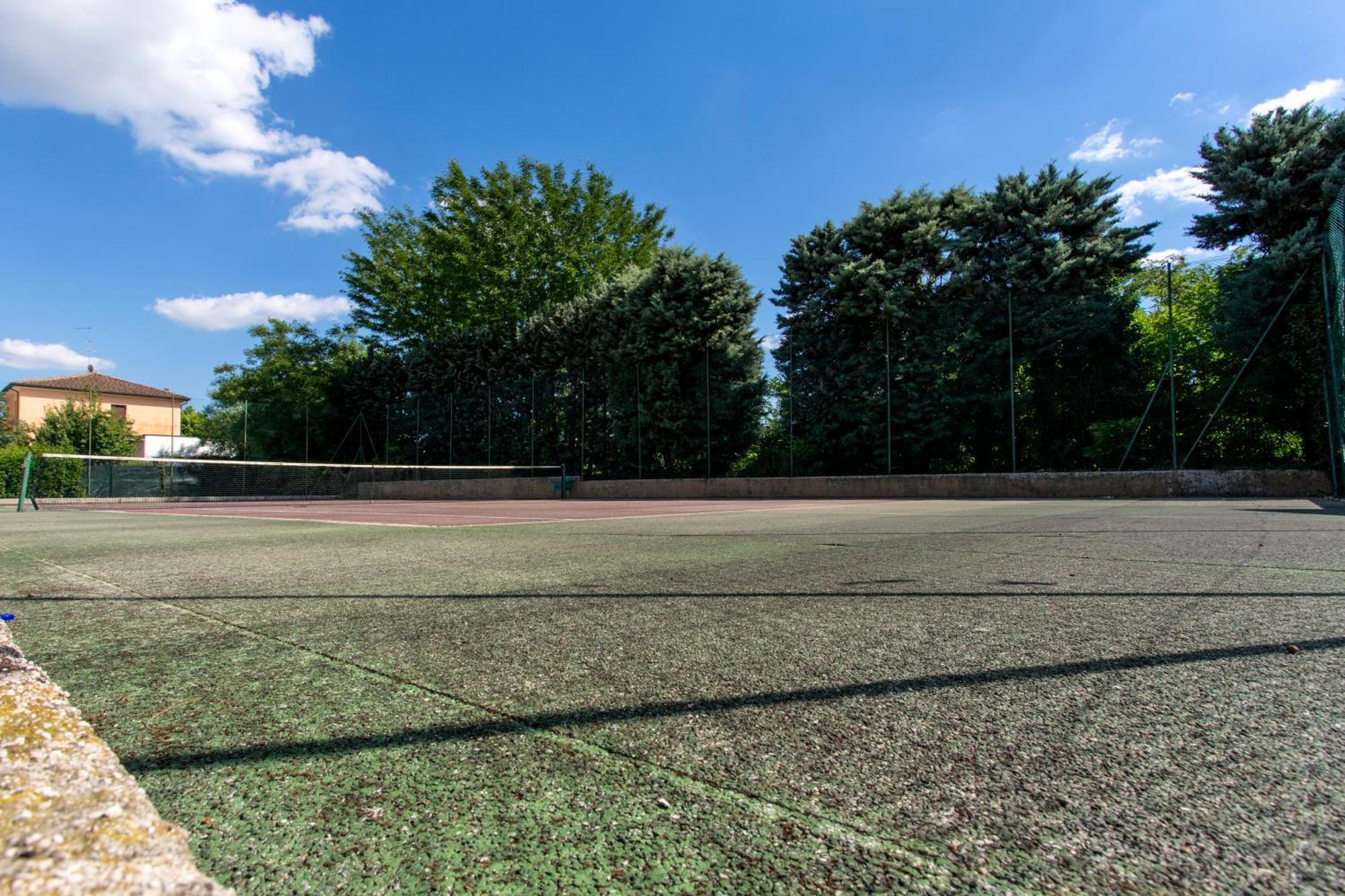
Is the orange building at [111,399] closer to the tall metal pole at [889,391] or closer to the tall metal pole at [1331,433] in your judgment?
the tall metal pole at [889,391]

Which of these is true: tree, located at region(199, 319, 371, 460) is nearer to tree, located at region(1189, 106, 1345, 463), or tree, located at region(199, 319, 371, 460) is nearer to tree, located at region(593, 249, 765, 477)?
tree, located at region(593, 249, 765, 477)

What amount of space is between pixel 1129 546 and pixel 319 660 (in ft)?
15.1

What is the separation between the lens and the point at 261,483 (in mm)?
22375

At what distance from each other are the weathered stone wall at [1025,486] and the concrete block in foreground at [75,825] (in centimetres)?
1482

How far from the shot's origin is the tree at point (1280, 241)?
11828 millimetres

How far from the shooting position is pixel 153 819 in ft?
2.28

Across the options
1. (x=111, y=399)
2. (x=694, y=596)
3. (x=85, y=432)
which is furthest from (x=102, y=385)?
(x=694, y=596)

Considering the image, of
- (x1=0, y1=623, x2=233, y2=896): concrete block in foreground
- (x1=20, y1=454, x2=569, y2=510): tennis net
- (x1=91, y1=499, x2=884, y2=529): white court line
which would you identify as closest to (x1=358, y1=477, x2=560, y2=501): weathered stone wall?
(x1=20, y1=454, x2=569, y2=510): tennis net

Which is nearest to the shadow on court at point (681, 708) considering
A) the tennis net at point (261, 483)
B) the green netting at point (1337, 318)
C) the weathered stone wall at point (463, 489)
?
the green netting at point (1337, 318)

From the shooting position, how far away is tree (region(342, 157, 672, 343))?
29.7m

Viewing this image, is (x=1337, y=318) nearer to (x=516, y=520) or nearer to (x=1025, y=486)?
(x=1025, y=486)

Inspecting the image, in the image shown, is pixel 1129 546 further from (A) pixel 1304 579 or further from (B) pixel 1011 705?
(B) pixel 1011 705

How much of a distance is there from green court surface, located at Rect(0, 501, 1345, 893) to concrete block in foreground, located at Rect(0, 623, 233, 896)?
0.20 meters

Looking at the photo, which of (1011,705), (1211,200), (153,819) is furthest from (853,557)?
(1211,200)
